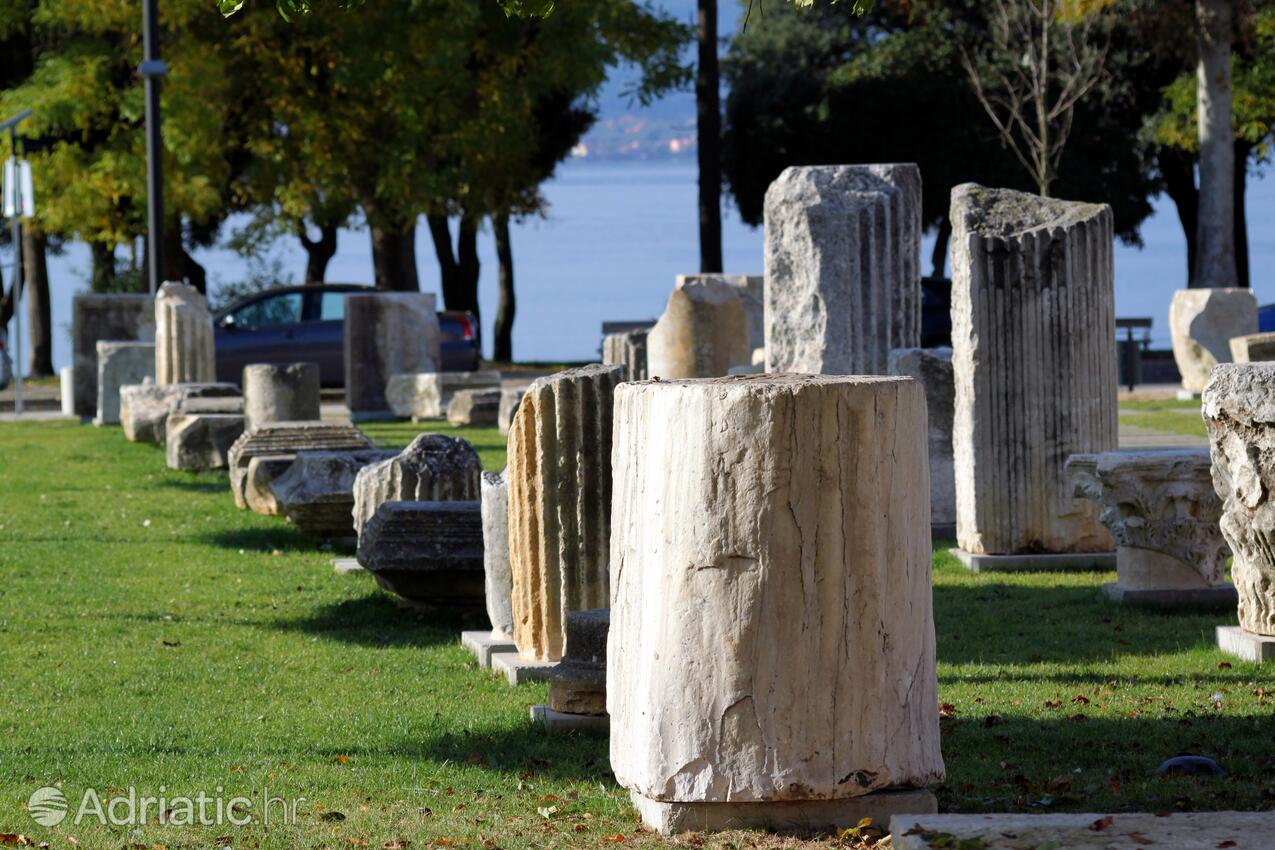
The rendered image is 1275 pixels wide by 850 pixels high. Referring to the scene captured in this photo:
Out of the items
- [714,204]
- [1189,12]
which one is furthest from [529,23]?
[1189,12]

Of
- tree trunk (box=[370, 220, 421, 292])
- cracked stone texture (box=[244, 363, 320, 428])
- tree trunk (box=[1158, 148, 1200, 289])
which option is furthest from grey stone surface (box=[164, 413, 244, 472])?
tree trunk (box=[1158, 148, 1200, 289])

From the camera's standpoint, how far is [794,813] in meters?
5.01

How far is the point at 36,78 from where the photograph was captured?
28703 millimetres

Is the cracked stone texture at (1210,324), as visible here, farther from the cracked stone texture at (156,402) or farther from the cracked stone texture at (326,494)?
the cracked stone texture at (326,494)

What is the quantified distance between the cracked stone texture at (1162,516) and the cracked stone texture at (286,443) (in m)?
6.31

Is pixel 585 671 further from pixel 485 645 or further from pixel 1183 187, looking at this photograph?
pixel 1183 187

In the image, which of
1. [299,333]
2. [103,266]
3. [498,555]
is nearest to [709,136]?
[299,333]

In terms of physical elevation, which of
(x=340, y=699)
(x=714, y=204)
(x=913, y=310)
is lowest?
(x=340, y=699)

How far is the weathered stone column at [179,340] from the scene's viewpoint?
20859 millimetres

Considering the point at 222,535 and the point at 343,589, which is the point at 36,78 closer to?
the point at 222,535

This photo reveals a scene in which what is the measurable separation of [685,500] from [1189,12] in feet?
84.2

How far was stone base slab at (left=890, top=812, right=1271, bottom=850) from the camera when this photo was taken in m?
4.54

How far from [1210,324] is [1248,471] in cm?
1604

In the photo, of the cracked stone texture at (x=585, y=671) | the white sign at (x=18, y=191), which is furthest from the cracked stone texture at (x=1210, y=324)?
the cracked stone texture at (x=585, y=671)
